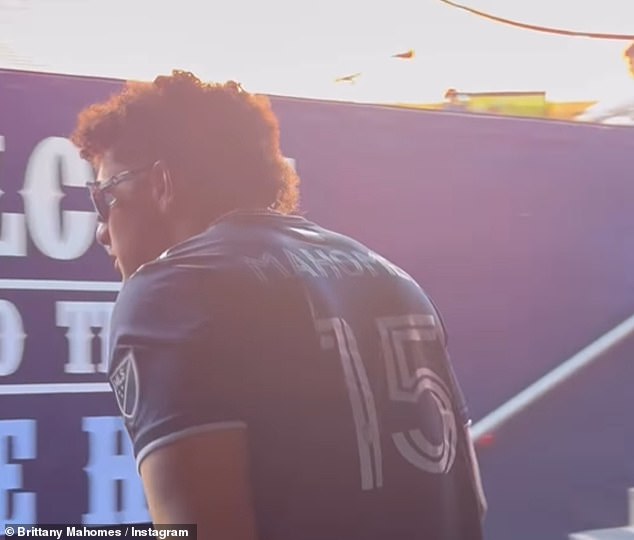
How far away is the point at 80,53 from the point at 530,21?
112cm

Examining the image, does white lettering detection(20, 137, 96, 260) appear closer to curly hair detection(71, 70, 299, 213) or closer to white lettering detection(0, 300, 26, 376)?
curly hair detection(71, 70, 299, 213)

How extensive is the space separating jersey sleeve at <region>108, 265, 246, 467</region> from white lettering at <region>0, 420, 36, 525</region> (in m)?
0.42

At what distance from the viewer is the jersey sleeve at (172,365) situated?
1.39 metres

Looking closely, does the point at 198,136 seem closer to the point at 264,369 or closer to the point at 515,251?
the point at 264,369

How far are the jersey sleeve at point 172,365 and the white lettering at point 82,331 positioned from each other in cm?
41

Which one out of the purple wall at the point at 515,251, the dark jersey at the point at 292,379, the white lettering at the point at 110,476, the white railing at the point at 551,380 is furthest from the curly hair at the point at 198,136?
the white railing at the point at 551,380

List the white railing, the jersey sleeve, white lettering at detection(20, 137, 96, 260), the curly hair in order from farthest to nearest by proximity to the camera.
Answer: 1. the white railing
2. white lettering at detection(20, 137, 96, 260)
3. the curly hair
4. the jersey sleeve

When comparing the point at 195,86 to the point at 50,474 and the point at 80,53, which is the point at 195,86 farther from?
the point at 50,474

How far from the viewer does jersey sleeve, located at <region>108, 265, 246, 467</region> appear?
1.39 m

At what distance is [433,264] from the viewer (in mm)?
2264

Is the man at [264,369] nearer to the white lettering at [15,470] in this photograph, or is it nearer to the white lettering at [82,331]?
the white lettering at [82,331]

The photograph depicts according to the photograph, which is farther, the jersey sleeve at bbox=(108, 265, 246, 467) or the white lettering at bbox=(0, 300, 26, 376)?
the white lettering at bbox=(0, 300, 26, 376)

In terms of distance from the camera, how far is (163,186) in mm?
1713

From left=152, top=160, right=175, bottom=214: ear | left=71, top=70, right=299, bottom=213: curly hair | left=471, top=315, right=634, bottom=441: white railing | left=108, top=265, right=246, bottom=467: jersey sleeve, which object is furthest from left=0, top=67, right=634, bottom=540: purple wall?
left=108, top=265, right=246, bottom=467: jersey sleeve
